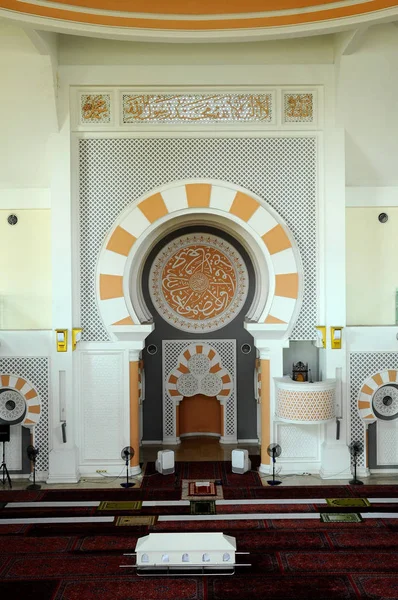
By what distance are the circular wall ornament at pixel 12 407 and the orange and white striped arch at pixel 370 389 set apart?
332 centimetres

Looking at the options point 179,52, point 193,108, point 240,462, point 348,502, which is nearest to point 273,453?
point 240,462

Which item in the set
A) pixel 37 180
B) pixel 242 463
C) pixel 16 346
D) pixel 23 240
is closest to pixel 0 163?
pixel 37 180

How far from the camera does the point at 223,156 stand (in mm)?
6453

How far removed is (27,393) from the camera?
21.2 feet

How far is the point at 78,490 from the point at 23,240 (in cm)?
252

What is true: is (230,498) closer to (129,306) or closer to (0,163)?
(129,306)

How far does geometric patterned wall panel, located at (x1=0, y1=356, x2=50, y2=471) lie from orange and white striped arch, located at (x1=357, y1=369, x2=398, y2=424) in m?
3.08

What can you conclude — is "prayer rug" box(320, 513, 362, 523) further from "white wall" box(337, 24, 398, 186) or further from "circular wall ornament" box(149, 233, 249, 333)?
"white wall" box(337, 24, 398, 186)

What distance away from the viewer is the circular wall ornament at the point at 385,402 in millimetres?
6605

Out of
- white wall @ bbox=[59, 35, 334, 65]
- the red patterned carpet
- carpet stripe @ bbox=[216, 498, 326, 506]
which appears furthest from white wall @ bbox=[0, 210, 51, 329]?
carpet stripe @ bbox=[216, 498, 326, 506]

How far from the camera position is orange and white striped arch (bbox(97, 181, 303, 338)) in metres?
6.44

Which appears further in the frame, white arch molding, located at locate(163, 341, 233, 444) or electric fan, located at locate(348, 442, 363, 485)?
white arch molding, located at locate(163, 341, 233, 444)

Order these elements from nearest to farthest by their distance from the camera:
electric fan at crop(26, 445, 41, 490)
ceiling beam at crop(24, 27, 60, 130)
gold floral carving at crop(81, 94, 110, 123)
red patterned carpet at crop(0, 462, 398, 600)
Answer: red patterned carpet at crop(0, 462, 398, 600) → ceiling beam at crop(24, 27, 60, 130) → electric fan at crop(26, 445, 41, 490) → gold floral carving at crop(81, 94, 110, 123)

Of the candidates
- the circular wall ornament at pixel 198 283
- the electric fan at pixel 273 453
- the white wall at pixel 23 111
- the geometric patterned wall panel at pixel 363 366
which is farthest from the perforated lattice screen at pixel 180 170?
the electric fan at pixel 273 453
